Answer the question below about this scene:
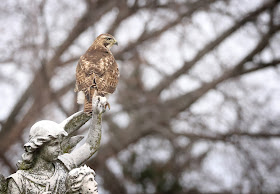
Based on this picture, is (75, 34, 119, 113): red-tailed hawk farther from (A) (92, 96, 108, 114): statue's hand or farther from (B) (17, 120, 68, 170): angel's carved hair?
(B) (17, 120, 68, 170): angel's carved hair

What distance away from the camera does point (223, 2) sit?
496 inches

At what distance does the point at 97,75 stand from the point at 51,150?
35.7 inches

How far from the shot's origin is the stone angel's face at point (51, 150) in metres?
3.69

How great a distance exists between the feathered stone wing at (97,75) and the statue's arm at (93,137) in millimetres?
323

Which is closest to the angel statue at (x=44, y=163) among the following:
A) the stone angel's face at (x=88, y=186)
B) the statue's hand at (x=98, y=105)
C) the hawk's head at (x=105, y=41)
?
the statue's hand at (x=98, y=105)

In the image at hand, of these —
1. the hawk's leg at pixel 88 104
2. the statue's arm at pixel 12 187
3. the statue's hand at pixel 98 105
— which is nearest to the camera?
the statue's arm at pixel 12 187

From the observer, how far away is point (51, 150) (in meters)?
3.69

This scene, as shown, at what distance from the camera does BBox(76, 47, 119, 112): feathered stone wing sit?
4.35 meters

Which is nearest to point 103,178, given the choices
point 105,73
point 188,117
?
point 188,117

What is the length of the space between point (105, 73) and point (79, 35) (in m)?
7.07

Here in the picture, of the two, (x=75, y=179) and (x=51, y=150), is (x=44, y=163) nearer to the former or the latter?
(x=51, y=150)

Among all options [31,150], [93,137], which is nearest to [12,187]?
[31,150]

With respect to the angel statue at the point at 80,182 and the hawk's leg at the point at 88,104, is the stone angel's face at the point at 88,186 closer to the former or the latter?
the angel statue at the point at 80,182

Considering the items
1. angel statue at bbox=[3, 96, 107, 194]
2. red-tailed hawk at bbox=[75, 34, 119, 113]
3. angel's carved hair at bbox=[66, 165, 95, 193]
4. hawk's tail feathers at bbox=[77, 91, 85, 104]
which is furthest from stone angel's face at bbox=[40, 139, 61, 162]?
hawk's tail feathers at bbox=[77, 91, 85, 104]
